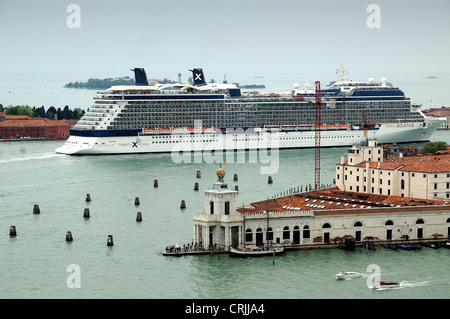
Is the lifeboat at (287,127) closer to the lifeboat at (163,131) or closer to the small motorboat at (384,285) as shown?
the lifeboat at (163,131)

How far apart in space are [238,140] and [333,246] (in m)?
50.0

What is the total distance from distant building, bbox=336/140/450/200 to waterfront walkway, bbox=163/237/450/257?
5355 mm

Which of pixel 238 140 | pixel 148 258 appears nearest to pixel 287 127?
pixel 238 140

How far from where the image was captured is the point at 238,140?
301ft

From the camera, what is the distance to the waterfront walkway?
40812 millimetres

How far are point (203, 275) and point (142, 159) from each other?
143ft

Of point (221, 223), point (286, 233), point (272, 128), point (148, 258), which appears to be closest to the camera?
point (148, 258)

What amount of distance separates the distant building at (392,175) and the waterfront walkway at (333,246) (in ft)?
17.6

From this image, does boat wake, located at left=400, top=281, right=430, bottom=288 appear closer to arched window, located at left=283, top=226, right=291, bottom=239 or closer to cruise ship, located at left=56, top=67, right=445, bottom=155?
arched window, located at left=283, top=226, right=291, bottom=239

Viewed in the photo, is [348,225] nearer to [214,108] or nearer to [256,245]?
[256,245]

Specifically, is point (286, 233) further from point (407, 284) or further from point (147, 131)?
point (147, 131)

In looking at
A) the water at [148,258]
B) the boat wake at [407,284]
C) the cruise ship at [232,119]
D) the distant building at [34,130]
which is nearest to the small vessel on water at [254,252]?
the water at [148,258]

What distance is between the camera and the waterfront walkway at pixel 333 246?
40812mm

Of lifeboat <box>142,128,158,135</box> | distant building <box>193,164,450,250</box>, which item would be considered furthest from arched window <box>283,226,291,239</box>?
lifeboat <box>142,128,158,135</box>
